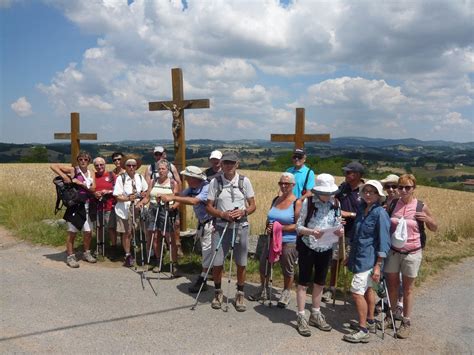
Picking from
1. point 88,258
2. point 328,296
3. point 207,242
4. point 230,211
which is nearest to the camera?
point 230,211

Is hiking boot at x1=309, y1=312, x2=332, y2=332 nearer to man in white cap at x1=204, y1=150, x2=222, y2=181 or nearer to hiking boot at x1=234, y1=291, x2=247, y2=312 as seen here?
hiking boot at x1=234, y1=291, x2=247, y2=312

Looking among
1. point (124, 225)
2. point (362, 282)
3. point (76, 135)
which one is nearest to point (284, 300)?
point (362, 282)

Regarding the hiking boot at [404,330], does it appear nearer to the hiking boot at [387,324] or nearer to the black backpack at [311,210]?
the hiking boot at [387,324]

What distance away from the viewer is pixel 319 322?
4.95 metres

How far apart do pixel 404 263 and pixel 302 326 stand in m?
1.48

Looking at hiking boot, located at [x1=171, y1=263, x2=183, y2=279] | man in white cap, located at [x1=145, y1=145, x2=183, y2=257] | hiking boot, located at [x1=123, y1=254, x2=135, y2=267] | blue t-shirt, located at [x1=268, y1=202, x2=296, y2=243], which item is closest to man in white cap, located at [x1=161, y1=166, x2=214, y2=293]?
hiking boot, located at [x1=171, y1=263, x2=183, y2=279]

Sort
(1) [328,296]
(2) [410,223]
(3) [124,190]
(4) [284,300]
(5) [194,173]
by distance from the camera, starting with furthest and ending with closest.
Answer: (3) [124,190] → (5) [194,173] → (1) [328,296] → (4) [284,300] → (2) [410,223]

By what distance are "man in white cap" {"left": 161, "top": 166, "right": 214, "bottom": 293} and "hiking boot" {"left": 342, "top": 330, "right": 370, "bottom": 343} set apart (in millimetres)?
2247

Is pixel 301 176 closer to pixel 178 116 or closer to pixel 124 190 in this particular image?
pixel 124 190

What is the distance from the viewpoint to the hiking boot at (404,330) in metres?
4.77

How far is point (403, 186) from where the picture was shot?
15.7ft

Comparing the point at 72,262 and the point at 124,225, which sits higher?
the point at 124,225

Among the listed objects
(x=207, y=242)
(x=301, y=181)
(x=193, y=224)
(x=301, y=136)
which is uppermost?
(x=301, y=136)

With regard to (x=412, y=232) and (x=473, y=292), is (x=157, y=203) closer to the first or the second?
(x=412, y=232)
